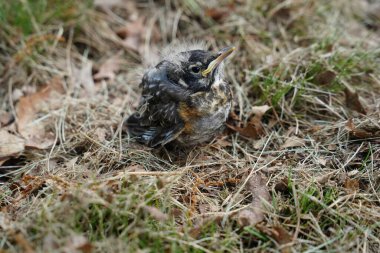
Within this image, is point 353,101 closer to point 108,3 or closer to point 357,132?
point 357,132

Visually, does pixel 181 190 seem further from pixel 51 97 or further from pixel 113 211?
pixel 51 97

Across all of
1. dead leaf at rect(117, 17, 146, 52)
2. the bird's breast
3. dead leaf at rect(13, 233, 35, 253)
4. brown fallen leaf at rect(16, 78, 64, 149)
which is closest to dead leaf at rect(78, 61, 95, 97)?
brown fallen leaf at rect(16, 78, 64, 149)

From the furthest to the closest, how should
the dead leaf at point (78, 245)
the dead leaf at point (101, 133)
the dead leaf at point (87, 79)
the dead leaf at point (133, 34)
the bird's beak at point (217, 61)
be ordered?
the dead leaf at point (133, 34)
the dead leaf at point (87, 79)
the dead leaf at point (101, 133)
the bird's beak at point (217, 61)
the dead leaf at point (78, 245)

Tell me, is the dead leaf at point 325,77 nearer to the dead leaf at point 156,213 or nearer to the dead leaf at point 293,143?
the dead leaf at point 293,143

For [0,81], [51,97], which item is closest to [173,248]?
[51,97]

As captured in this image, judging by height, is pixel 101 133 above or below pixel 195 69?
below

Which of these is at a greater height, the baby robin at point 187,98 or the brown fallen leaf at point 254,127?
the baby robin at point 187,98

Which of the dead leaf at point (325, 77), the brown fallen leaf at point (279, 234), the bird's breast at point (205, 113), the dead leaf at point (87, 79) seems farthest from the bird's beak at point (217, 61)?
the dead leaf at point (87, 79)

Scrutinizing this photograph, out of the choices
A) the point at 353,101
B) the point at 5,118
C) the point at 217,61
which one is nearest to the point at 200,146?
the point at 217,61
